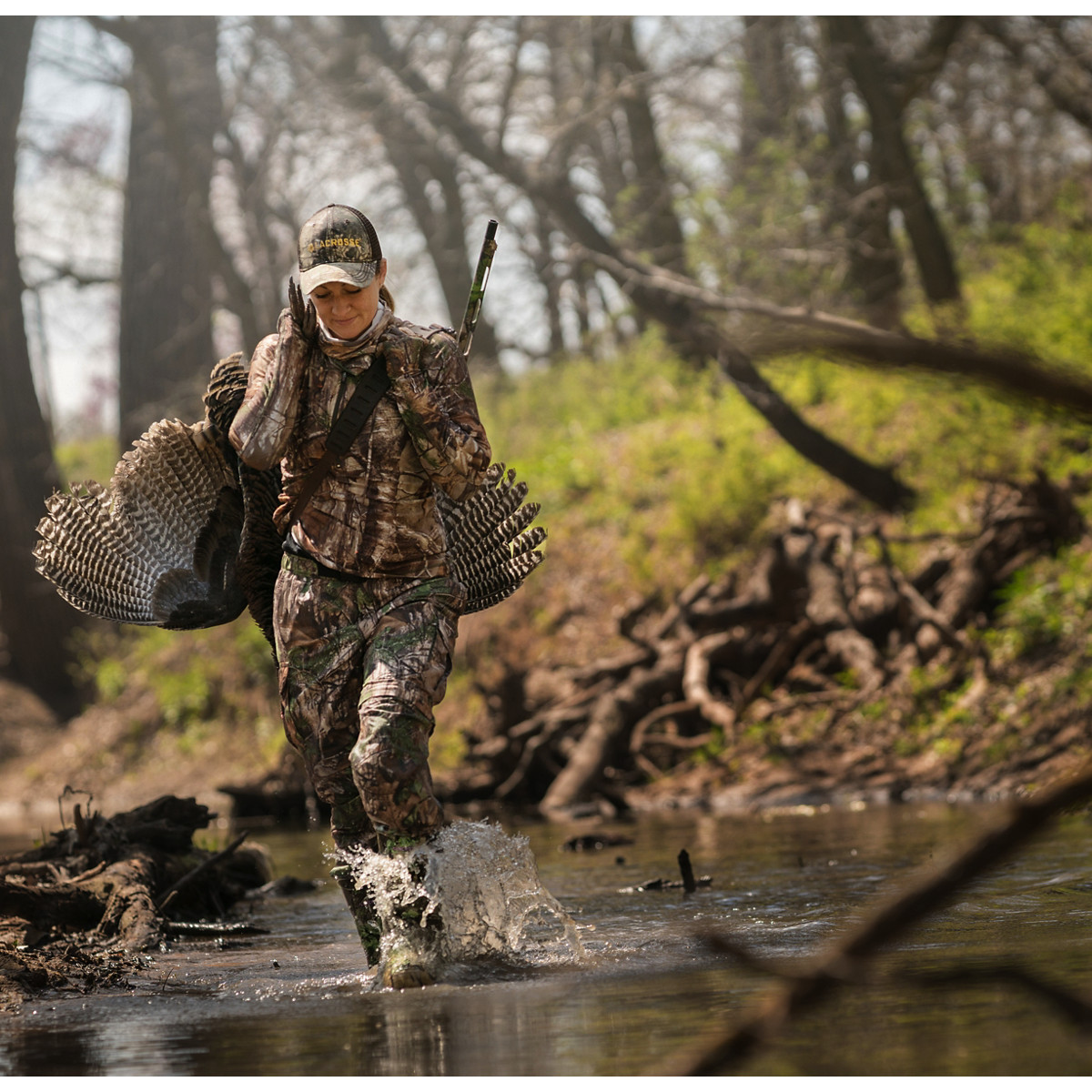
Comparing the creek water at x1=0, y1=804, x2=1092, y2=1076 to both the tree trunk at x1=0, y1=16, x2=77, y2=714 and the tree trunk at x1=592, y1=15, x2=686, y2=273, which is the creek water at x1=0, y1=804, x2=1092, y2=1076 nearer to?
the tree trunk at x1=592, y1=15, x2=686, y2=273

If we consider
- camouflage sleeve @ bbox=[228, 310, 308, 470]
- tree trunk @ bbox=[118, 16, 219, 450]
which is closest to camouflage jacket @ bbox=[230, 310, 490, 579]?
camouflage sleeve @ bbox=[228, 310, 308, 470]

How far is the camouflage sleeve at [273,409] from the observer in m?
5.16

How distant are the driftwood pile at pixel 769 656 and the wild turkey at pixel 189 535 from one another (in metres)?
5.68

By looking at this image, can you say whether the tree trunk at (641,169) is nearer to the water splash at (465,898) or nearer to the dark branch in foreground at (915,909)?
the water splash at (465,898)

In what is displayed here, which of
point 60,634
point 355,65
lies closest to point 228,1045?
point 355,65

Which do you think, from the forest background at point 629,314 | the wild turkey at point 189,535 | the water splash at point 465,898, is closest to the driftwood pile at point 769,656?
the forest background at point 629,314

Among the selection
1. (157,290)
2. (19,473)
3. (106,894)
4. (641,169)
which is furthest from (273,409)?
(157,290)

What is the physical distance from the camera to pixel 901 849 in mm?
7531

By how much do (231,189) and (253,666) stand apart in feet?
27.9

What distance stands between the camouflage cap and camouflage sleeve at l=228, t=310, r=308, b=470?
21 cm

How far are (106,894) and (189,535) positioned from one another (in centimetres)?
172

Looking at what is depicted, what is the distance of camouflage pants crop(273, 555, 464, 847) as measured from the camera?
5.00m

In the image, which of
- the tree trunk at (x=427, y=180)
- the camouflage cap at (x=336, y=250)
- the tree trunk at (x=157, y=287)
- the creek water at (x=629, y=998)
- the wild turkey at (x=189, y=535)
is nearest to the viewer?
the creek water at (x=629, y=998)

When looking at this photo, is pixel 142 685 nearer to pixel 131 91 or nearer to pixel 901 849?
pixel 131 91
